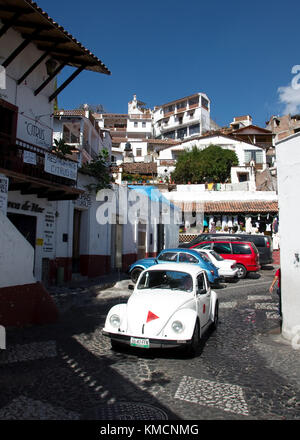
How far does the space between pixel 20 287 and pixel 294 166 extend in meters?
6.28

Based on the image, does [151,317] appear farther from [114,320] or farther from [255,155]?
[255,155]

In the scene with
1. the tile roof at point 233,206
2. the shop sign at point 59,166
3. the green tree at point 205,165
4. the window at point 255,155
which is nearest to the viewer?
the shop sign at point 59,166

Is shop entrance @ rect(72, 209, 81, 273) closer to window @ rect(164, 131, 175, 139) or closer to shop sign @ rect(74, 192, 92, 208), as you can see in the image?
shop sign @ rect(74, 192, 92, 208)

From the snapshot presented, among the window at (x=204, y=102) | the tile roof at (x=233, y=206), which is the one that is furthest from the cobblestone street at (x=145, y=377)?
the window at (x=204, y=102)

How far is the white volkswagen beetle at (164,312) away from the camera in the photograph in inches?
235

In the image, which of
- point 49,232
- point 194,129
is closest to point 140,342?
point 49,232

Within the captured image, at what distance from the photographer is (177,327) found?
6012mm

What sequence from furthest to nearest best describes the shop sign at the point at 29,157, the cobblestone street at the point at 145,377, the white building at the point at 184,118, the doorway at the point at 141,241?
the white building at the point at 184,118 → the doorway at the point at 141,241 → the shop sign at the point at 29,157 → the cobblestone street at the point at 145,377

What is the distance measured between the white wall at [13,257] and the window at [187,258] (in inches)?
290

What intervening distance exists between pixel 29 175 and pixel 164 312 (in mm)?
7569

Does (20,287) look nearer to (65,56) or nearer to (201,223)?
(65,56)

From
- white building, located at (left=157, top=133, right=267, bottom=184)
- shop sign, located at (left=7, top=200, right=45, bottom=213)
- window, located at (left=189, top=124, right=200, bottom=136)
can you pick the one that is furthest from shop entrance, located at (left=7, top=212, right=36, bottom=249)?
window, located at (left=189, top=124, right=200, bottom=136)

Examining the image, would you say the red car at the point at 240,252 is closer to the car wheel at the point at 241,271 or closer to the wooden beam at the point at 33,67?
the car wheel at the point at 241,271
